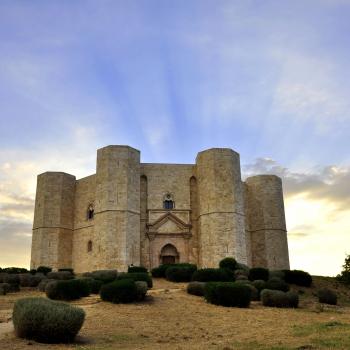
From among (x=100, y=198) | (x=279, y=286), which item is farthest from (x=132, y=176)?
(x=279, y=286)

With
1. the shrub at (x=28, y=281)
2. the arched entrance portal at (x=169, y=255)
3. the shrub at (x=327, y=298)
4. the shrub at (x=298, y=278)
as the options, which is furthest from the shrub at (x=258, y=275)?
the shrub at (x=28, y=281)

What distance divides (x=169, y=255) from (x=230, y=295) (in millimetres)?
19503

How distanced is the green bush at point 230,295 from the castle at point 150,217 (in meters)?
16.2

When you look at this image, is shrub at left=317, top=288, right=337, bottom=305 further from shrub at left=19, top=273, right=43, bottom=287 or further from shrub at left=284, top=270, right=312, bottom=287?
shrub at left=19, top=273, right=43, bottom=287

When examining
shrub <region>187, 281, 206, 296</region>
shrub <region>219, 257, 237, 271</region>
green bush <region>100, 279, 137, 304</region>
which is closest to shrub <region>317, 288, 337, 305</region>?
shrub <region>187, 281, 206, 296</region>

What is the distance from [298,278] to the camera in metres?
28.4

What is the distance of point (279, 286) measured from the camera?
21750 mm

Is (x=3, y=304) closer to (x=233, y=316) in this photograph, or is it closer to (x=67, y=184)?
(x=233, y=316)

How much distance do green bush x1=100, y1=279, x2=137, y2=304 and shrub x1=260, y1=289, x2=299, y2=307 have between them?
17.9 ft

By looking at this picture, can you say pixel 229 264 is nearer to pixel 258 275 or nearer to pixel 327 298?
pixel 258 275

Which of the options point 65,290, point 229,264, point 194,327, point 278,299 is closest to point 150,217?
point 229,264

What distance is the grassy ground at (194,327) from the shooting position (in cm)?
1034

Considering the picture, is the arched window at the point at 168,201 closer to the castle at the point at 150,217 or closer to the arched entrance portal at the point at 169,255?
the castle at the point at 150,217

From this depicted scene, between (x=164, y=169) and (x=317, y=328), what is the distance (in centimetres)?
2640
